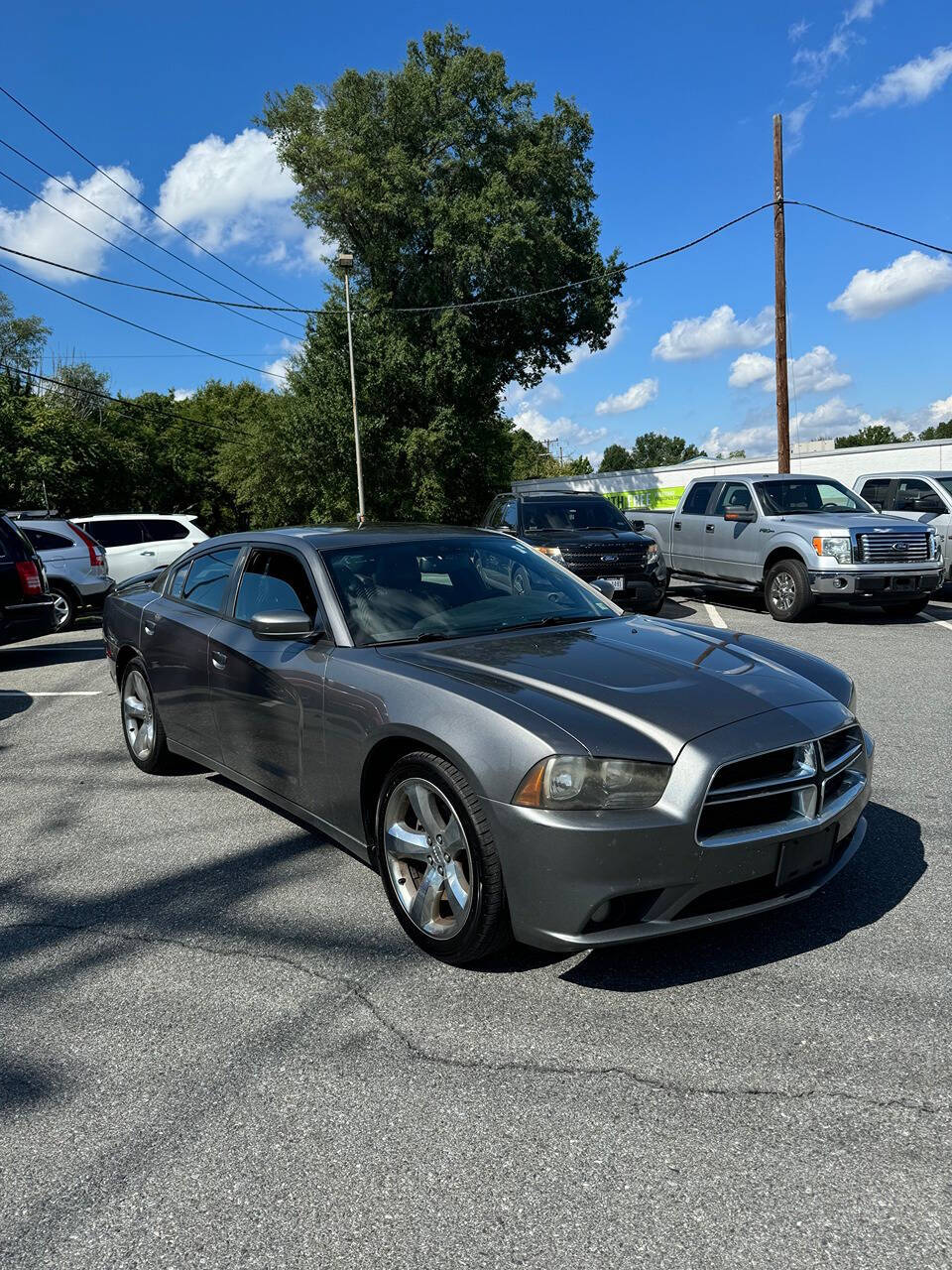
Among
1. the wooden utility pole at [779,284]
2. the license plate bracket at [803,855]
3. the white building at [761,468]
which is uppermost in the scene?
the wooden utility pole at [779,284]

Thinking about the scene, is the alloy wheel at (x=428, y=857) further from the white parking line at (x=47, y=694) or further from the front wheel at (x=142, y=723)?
the white parking line at (x=47, y=694)

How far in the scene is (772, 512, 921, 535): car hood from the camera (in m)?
11.9

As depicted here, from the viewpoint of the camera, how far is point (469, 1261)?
6.77 ft

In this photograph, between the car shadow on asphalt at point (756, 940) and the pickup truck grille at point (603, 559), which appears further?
the pickup truck grille at point (603, 559)

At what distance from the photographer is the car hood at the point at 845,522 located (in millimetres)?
11898

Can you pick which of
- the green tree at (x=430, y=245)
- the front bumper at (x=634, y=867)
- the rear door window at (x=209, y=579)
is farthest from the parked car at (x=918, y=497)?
the green tree at (x=430, y=245)

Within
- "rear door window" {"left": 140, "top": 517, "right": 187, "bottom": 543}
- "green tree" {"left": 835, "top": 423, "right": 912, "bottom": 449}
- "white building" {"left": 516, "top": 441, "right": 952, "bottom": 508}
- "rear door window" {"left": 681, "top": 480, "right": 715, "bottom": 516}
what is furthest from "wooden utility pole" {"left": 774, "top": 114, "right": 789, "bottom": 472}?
"green tree" {"left": 835, "top": 423, "right": 912, "bottom": 449}

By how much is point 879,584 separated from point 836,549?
2.11 ft

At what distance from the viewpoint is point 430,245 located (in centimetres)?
3697

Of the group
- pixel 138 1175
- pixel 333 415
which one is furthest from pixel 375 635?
pixel 333 415

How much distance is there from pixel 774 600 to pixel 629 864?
33.7 ft

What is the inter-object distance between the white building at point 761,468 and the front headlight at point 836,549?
11.7 meters

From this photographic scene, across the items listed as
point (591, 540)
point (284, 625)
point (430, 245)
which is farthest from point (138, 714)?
point (430, 245)

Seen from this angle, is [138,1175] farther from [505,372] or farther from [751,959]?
[505,372]
